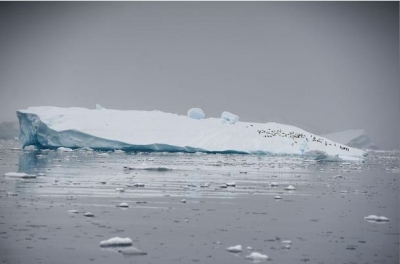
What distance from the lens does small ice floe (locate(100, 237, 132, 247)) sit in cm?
771

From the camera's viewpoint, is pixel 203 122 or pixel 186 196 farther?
pixel 203 122

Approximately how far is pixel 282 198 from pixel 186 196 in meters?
2.19

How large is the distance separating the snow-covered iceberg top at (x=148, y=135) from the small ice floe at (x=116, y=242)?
1172 inches

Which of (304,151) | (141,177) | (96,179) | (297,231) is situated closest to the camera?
(297,231)

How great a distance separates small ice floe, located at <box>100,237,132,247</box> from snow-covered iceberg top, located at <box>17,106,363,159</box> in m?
29.8

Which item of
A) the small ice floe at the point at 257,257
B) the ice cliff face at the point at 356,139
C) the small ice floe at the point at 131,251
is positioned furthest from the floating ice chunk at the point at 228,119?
the ice cliff face at the point at 356,139

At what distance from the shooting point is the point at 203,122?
44.6m

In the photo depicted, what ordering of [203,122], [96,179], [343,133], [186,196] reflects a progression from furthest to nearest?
1. [343,133]
2. [203,122]
3. [96,179]
4. [186,196]

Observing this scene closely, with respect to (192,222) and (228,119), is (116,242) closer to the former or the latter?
(192,222)

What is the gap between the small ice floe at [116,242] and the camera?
771cm

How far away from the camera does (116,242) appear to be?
7.77m

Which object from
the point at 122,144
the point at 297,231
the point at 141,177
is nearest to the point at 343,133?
the point at 122,144

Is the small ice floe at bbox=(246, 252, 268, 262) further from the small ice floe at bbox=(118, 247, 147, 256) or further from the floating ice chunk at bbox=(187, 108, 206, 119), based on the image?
the floating ice chunk at bbox=(187, 108, 206, 119)

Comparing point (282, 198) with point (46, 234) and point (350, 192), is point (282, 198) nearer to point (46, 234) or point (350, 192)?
point (350, 192)
